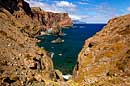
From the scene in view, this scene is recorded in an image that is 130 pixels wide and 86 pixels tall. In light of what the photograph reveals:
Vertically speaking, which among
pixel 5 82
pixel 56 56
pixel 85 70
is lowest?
pixel 56 56

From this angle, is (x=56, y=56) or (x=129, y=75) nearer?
(x=129, y=75)

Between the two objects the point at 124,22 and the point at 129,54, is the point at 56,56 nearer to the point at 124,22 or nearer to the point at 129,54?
the point at 124,22

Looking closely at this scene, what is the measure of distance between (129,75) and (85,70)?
33.4ft

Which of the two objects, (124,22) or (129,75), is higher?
(124,22)

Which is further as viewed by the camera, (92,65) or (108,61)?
(92,65)

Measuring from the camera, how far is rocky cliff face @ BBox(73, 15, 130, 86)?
103 feet

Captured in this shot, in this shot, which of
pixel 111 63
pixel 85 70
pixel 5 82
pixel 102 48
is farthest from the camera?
pixel 102 48

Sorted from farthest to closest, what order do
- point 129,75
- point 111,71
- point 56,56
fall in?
point 56,56 → point 111,71 → point 129,75

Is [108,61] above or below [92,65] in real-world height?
above

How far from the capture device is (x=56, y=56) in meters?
160

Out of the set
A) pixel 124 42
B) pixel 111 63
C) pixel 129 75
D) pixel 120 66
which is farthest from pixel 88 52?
pixel 129 75

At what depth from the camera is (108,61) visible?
39.6 meters

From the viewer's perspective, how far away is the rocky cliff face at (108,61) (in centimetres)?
3148

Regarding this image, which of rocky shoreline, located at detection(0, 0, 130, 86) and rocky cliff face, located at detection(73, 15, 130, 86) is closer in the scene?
rocky shoreline, located at detection(0, 0, 130, 86)
